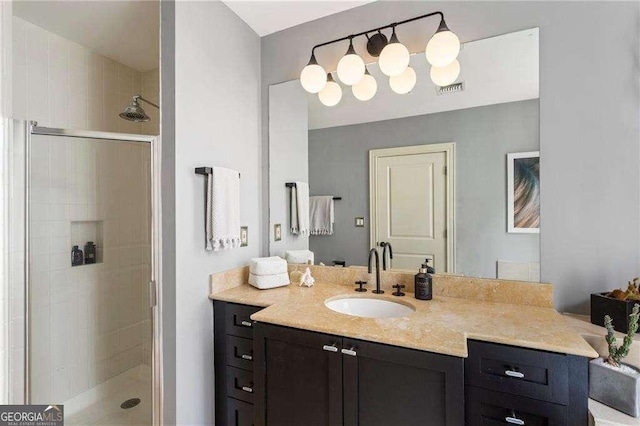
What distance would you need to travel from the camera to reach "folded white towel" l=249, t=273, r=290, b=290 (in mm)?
1755

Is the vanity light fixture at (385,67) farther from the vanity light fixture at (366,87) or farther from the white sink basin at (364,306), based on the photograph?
the white sink basin at (364,306)

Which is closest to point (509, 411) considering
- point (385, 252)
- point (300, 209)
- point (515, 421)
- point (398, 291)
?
point (515, 421)

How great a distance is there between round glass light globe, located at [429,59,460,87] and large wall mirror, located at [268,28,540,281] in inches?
1.7

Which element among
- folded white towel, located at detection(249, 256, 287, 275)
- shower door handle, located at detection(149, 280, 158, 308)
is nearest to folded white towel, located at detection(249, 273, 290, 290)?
folded white towel, located at detection(249, 256, 287, 275)

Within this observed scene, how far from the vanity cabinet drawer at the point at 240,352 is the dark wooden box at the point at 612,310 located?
160 centimetres

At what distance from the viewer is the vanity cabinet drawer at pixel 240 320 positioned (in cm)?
156

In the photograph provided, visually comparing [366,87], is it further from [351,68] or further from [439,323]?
[439,323]

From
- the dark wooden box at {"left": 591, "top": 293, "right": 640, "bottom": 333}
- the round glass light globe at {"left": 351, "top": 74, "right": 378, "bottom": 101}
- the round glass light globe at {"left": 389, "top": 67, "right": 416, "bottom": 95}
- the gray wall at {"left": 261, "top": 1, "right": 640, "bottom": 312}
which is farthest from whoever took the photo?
the round glass light globe at {"left": 351, "top": 74, "right": 378, "bottom": 101}

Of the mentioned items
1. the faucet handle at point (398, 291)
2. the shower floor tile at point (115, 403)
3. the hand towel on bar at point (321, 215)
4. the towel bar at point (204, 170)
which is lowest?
the shower floor tile at point (115, 403)

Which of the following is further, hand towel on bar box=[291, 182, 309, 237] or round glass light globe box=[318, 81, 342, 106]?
hand towel on bar box=[291, 182, 309, 237]

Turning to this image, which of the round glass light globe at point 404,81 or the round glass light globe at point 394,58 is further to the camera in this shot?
the round glass light globe at point 404,81

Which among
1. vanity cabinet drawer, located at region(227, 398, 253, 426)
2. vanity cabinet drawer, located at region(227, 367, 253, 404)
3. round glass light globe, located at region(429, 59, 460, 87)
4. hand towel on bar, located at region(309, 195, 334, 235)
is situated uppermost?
round glass light globe, located at region(429, 59, 460, 87)

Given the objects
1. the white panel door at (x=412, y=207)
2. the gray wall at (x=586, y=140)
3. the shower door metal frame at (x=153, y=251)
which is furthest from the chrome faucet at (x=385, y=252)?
the shower door metal frame at (x=153, y=251)

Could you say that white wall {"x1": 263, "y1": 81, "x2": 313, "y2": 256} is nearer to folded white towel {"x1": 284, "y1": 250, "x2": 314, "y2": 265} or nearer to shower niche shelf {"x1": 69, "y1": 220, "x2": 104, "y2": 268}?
folded white towel {"x1": 284, "y1": 250, "x2": 314, "y2": 265}
